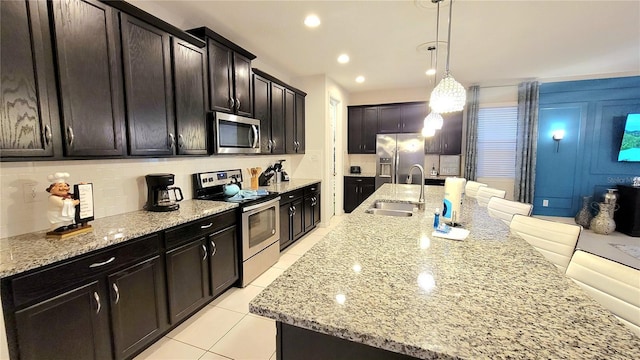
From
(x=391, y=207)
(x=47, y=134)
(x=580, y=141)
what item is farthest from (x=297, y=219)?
(x=580, y=141)

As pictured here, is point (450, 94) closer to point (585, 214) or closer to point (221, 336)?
point (221, 336)

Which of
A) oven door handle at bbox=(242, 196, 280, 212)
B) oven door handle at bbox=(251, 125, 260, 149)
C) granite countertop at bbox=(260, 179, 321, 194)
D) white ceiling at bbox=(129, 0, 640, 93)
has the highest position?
white ceiling at bbox=(129, 0, 640, 93)

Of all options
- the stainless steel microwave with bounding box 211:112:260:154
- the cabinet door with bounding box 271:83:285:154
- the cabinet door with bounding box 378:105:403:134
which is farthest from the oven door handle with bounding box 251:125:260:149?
the cabinet door with bounding box 378:105:403:134

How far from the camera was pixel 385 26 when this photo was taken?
2.87 m

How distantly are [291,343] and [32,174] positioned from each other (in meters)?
1.95

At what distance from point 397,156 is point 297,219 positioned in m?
2.77

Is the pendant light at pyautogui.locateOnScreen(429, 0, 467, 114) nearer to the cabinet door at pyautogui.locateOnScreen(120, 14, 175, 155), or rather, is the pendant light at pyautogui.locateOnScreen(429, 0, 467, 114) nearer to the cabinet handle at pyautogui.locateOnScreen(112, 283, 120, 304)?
the cabinet door at pyautogui.locateOnScreen(120, 14, 175, 155)

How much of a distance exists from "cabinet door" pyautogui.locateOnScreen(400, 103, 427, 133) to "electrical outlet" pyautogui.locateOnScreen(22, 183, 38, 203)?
555 centimetres

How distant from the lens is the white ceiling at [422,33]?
2.49m

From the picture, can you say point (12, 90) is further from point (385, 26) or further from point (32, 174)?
point (385, 26)

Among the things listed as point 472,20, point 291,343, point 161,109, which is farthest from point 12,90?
point 472,20

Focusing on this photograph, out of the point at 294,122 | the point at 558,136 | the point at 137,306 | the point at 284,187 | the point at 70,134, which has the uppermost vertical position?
the point at 294,122

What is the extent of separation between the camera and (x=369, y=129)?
600cm

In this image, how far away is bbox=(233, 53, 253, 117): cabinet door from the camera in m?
2.96
